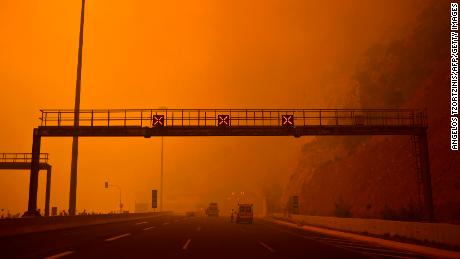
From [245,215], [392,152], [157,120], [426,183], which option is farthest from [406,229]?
[392,152]

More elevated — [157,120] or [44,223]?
[157,120]

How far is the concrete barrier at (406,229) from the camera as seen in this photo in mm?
16859

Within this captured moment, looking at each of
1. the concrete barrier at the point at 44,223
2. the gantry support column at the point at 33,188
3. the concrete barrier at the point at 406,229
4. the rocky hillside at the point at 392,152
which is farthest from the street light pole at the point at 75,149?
the rocky hillside at the point at 392,152

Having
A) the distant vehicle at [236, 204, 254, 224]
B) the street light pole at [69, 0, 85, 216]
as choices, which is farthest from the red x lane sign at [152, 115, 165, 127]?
the distant vehicle at [236, 204, 254, 224]

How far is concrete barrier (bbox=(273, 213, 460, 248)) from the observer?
16859mm

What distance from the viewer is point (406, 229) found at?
20.9 meters

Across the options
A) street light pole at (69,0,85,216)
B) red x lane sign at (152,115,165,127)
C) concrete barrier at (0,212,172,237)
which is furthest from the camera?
red x lane sign at (152,115,165,127)

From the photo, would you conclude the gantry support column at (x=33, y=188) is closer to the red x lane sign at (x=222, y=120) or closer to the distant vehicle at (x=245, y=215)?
the red x lane sign at (x=222, y=120)

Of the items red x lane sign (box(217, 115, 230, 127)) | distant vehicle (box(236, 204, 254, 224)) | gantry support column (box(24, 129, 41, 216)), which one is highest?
red x lane sign (box(217, 115, 230, 127))

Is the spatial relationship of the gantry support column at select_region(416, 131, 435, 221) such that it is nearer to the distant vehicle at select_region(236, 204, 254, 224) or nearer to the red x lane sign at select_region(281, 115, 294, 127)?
the red x lane sign at select_region(281, 115, 294, 127)

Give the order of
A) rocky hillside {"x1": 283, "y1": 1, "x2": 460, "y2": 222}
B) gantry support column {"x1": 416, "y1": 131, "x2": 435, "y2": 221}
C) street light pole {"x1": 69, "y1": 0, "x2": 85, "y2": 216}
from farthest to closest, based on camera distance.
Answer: rocky hillside {"x1": 283, "y1": 1, "x2": 460, "y2": 222}, street light pole {"x1": 69, "y1": 0, "x2": 85, "y2": 216}, gantry support column {"x1": 416, "y1": 131, "x2": 435, "y2": 221}

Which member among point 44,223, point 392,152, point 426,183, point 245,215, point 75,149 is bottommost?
point 245,215

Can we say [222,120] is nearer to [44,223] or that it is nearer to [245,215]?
[245,215]

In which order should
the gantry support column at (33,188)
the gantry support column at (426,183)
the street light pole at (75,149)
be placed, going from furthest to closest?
the street light pole at (75,149)
the gantry support column at (426,183)
the gantry support column at (33,188)
